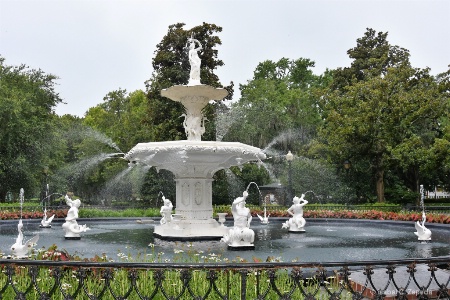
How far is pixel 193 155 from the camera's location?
46.0 feet

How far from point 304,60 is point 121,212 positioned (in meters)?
39.5

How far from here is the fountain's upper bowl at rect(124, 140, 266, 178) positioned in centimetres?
1358

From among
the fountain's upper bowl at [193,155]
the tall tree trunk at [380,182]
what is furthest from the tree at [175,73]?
the fountain's upper bowl at [193,155]

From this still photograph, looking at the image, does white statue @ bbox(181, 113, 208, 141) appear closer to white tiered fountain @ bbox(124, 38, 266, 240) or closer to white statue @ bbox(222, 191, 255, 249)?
white tiered fountain @ bbox(124, 38, 266, 240)

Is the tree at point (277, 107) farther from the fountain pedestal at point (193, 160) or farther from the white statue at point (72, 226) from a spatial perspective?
the white statue at point (72, 226)

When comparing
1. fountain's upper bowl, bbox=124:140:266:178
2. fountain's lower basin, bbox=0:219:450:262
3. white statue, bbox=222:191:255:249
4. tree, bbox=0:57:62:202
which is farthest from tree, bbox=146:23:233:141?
white statue, bbox=222:191:255:249

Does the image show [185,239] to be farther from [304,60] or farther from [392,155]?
[304,60]

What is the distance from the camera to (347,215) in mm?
22766

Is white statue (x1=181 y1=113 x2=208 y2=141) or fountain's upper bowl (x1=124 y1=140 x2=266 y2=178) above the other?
white statue (x1=181 y1=113 x2=208 y2=141)

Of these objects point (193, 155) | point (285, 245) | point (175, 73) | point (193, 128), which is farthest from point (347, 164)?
point (193, 155)

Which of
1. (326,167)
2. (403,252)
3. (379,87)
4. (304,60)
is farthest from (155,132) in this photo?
(304,60)

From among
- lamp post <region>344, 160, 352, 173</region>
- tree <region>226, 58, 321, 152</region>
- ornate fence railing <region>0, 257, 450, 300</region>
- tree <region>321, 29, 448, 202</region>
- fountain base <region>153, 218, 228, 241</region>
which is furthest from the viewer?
tree <region>226, 58, 321, 152</region>

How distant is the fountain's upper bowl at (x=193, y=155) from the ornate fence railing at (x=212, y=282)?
6.41 meters

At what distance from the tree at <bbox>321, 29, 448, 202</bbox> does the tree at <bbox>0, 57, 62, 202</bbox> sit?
2098cm
